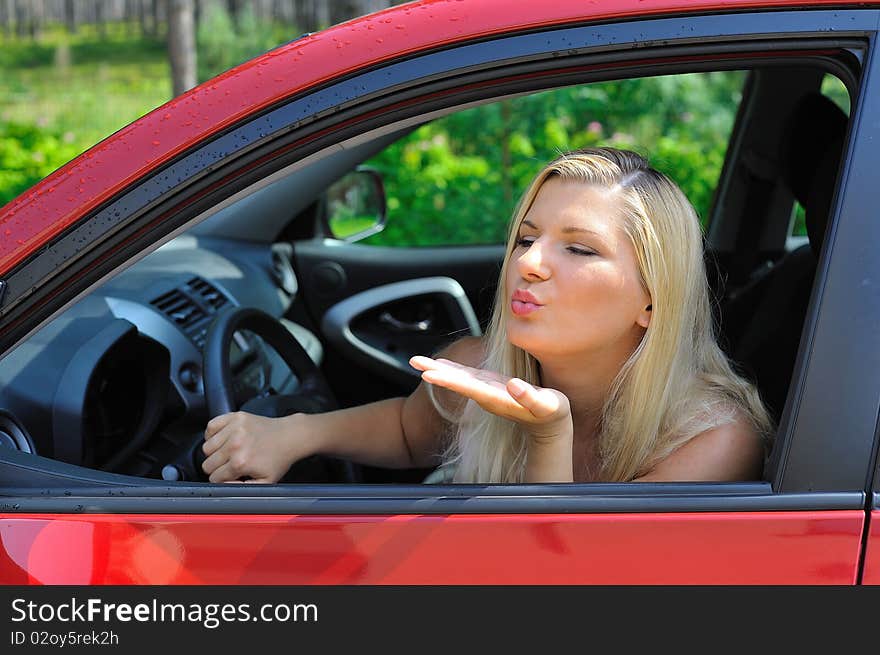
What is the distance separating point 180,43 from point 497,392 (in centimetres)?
629

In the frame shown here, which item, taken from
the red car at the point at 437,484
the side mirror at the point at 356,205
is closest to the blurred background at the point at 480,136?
the side mirror at the point at 356,205

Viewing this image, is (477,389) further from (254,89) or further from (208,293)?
(208,293)

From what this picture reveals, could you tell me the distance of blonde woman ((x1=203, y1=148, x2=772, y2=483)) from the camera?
4.58 feet

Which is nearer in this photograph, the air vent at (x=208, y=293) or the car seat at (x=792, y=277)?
the car seat at (x=792, y=277)

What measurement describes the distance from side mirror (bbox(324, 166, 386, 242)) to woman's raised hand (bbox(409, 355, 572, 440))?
1.86 metres

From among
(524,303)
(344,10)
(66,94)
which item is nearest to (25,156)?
A: (344,10)

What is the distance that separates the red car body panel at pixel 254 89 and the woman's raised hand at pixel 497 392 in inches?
15.4

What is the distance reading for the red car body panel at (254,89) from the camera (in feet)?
4.19

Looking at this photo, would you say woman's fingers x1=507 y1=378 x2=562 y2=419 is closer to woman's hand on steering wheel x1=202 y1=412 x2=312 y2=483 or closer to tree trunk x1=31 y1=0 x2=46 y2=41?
woman's hand on steering wheel x1=202 y1=412 x2=312 y2=483

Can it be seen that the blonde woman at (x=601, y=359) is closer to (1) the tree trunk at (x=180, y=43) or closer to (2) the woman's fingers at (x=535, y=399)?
(2) the woman's fingers at (x=535, y=399)

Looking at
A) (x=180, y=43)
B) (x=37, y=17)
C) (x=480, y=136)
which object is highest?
(x=37, y=17)

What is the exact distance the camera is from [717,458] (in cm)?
140

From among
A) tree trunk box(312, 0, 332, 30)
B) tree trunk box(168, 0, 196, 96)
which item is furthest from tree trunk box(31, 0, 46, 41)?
tree trunk box(168, 0, 196, 96)
